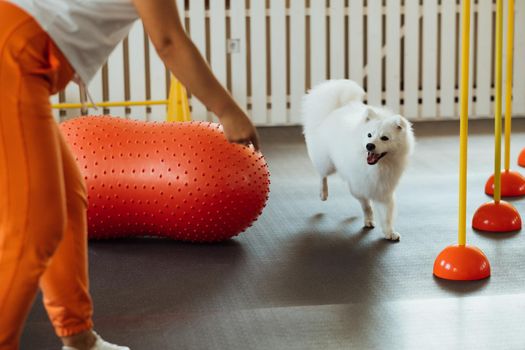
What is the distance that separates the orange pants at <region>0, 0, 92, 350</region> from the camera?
62.8 inches

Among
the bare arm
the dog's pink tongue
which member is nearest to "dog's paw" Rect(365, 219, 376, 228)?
the dog's pink tongue

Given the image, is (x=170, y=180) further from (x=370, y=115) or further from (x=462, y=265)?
(x=462, y=265)

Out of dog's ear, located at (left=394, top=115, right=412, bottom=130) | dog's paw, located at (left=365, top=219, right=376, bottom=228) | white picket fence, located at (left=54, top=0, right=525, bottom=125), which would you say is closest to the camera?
dog's ear, located at (left=394, top=115, right=412, bottom=130)

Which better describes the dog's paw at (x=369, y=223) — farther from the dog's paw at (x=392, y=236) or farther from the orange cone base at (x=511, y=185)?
the orange cone base at (x=511, y=185)

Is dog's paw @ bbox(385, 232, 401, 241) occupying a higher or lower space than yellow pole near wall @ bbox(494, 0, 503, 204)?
lower

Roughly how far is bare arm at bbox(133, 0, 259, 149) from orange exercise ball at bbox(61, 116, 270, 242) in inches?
62.2

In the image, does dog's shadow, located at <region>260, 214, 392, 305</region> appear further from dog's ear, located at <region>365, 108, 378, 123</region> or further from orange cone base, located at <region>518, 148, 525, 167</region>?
orange cone base, located at <region>518, 148, 525, 167</region>

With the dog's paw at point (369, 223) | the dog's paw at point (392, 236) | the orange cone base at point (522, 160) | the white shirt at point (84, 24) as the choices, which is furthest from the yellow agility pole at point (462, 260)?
the orange cone base at point (522, 160)

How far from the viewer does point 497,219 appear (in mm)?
3547

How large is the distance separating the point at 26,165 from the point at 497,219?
92.6 inches

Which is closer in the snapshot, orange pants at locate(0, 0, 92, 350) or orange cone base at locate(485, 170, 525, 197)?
orange pants at locate(0, 0, 92, 350)

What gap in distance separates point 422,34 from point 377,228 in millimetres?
3328

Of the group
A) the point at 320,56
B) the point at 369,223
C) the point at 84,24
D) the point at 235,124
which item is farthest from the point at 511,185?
the point at 84,24

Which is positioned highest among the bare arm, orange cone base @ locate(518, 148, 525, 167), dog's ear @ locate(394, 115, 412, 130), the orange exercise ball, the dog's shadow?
the bare arm
